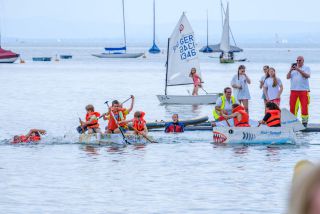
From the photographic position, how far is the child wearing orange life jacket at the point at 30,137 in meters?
23.2

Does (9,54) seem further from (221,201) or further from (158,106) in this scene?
(221,201)

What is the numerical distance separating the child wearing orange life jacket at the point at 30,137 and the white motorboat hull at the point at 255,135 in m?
4.86

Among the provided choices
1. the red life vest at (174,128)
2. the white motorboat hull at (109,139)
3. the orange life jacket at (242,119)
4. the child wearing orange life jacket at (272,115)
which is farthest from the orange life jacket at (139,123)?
the child wearing orange life jacket at (272,115)

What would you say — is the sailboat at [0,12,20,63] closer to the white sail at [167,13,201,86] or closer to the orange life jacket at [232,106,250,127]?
the white sail at [167,13,201,86]

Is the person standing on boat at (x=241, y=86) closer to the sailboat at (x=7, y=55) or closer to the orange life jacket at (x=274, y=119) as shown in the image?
the orange life jacket at (x=274, y=119)

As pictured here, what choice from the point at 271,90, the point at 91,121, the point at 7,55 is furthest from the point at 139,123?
the point at 7,55

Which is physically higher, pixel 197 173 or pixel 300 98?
pixel 300 98

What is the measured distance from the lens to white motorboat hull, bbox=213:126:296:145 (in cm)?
2158

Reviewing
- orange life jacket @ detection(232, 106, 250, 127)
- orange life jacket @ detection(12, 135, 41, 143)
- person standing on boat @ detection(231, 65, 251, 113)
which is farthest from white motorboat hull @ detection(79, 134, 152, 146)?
person standing on boat @ detection(231, 65, 251, 113)

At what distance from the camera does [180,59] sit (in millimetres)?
42156

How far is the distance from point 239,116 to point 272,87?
84.6 inches

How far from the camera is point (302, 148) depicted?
21.7 meters

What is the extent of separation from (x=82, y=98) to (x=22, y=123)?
21.1 m

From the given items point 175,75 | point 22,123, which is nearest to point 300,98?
point 22,123
